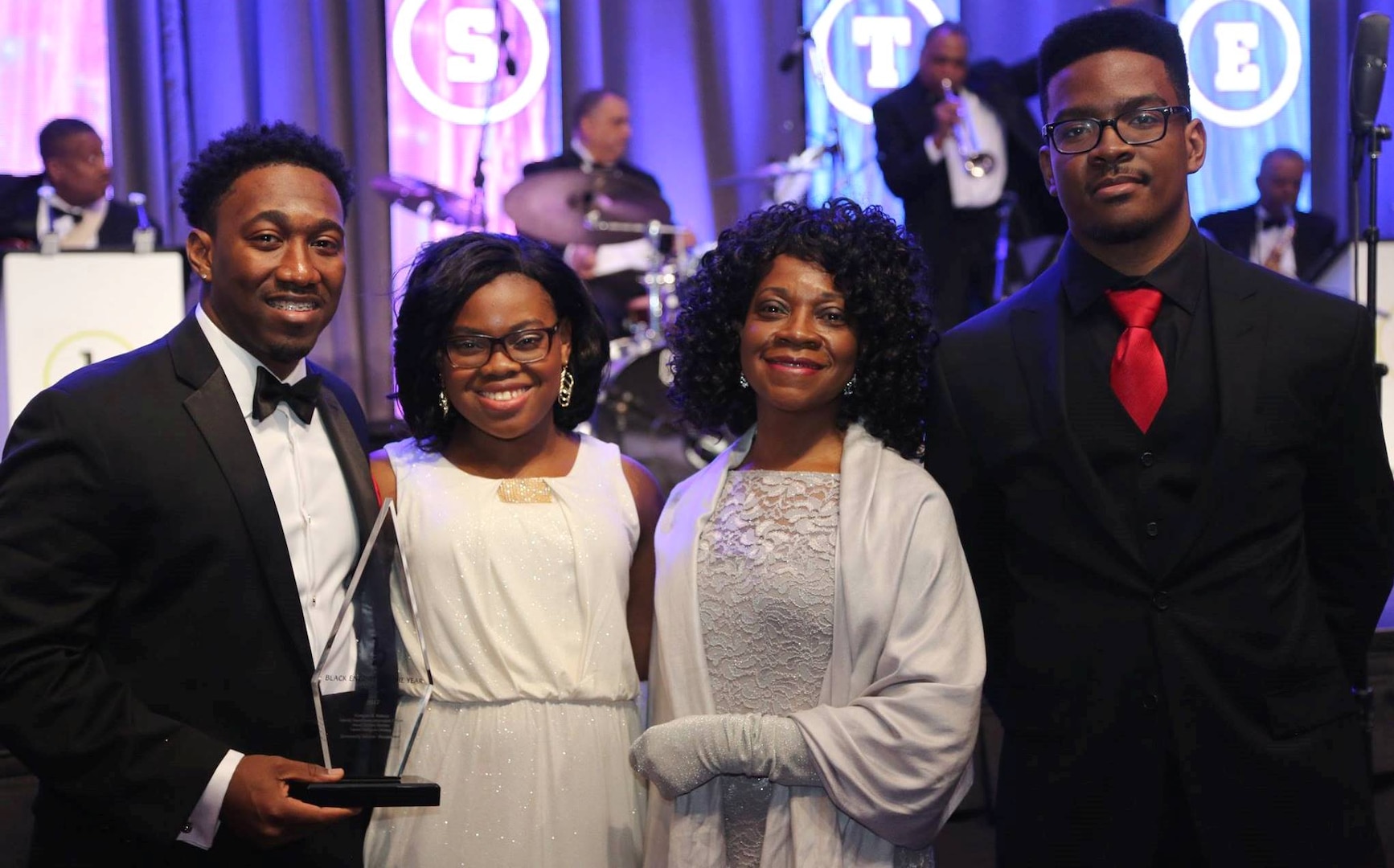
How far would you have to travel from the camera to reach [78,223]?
20.7ft

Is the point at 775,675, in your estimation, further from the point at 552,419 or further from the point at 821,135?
the point at 821,135

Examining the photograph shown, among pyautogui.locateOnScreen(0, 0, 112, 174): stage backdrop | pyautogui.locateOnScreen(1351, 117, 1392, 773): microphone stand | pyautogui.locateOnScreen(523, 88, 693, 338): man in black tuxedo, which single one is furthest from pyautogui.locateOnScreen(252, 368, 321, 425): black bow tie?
pyautogui.locateOnScreen(0, 0, 112, 174): stage backdrop

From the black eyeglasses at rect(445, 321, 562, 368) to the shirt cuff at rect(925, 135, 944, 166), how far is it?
15.6 feet

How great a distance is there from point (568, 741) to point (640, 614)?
0.31 metres

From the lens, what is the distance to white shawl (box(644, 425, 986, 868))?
7.18ft

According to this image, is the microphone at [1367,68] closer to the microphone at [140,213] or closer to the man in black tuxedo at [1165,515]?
the man in black tuxedo at [1165,515]

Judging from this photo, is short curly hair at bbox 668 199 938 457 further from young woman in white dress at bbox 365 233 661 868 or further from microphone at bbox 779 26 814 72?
microphone at bbox 779 26 814 72

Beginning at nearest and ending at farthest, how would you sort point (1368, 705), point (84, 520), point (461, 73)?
point (84, 520), point (1368, 705), point (461, 73)

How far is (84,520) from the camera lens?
2.05m

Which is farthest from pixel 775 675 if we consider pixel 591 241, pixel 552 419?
pixel 591 241

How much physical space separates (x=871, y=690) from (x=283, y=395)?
1.14m

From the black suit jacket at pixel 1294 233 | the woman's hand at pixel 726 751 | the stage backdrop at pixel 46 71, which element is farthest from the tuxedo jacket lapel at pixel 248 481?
the black suit jacket at pixel 1294 233

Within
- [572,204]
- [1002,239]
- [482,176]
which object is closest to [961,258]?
[1002,239]

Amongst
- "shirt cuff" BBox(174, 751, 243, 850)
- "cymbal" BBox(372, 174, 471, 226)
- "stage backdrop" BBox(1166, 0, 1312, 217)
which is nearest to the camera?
"shirt cuff" BBox(174, 751, 243, 850)
